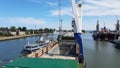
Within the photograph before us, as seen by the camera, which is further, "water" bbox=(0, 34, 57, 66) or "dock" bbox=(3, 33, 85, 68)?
"water" bbox=(0, 34, 57, 66)

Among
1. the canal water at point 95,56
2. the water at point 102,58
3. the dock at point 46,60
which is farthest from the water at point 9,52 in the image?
the water at point 102,58

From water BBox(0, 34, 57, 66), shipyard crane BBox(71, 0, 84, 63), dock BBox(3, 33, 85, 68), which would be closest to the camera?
Result: dock BBox(3, 33, 85, 68)

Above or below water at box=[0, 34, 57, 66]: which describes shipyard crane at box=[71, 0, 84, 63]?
above

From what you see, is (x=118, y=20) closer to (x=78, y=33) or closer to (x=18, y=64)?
(x=78, y=33)

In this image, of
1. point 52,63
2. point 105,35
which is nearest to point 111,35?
point 105,35

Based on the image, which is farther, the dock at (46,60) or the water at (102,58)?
the water at (102,58)

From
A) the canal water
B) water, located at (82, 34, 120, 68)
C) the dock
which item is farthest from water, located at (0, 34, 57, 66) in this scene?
water, located at (82, 34, 120, 68)

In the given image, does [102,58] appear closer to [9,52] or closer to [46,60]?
[9,52]

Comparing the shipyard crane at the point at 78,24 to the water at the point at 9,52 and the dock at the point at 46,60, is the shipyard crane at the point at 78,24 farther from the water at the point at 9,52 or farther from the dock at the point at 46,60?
the water at the point at 9,52

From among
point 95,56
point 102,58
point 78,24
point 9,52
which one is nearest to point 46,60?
point 78,24

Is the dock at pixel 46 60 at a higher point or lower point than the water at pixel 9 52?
higher

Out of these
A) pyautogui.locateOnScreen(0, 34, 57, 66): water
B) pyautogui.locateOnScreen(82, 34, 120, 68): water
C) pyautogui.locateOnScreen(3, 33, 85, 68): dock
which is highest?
pyautogui.locateOnScreen(3, 33, 85, 68): dock

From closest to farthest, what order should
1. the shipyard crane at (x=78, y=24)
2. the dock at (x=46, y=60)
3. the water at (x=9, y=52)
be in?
the dock at (x=46, y=60) < the shipyard crane at (x=78, y=24) < the water at (x=9, y=52)

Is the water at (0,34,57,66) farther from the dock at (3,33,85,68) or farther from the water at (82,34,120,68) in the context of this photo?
the water at (82,34,120,68)
